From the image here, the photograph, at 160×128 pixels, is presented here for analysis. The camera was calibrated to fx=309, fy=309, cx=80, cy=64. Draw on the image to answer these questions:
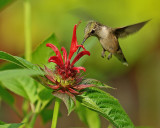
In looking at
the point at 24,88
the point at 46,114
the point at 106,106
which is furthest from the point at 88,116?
the point at 106,106

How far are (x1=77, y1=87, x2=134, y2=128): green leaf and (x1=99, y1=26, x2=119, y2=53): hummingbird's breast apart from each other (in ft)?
2.12

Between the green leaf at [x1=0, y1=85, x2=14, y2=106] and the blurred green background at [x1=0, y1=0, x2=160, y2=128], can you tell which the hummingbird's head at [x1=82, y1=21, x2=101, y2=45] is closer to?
the green leaf at [x1=0, y1=85, x2=14, y2=106]

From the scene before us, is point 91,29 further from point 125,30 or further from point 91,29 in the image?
point 125,30

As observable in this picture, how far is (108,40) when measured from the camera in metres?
1.86

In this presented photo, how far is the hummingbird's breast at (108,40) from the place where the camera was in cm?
184

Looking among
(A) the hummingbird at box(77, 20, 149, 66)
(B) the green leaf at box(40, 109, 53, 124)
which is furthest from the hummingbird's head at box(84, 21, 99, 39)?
(B) the green leaf at box(40, 109, 53, 124)

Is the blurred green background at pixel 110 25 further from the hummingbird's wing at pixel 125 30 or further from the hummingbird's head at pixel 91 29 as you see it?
the hummingbird's head at pixel 91 29

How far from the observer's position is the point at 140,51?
3.99 m

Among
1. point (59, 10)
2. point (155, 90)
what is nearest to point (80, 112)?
point (59, 10)

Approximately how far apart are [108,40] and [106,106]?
76cm

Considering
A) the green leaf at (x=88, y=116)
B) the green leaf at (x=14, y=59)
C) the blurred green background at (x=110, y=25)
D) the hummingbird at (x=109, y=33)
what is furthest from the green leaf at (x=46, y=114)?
the blurred green background at (x=110, y=25)

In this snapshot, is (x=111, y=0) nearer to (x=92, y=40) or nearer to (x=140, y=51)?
(x=140, y=51)

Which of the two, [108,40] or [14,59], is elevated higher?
[108,40]

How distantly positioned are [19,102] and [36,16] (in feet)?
5.53
